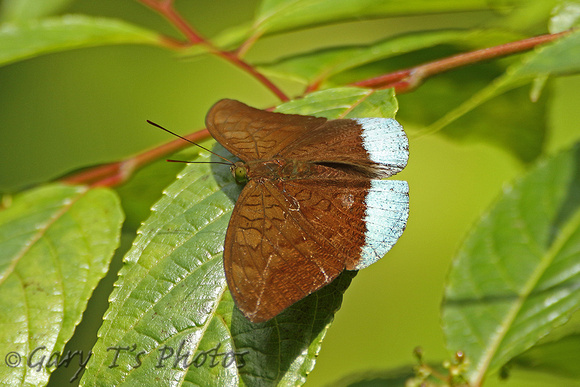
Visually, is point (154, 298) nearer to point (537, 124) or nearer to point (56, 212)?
point (56, 212)

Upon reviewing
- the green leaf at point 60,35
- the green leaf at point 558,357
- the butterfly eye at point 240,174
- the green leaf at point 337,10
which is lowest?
the green leaf at point 558,357

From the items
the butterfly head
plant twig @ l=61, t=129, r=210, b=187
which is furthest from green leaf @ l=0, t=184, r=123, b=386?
the butterfly head

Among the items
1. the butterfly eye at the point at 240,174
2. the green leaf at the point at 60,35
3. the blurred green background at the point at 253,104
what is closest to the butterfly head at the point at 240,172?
the butterfly eye at the point at 240,174

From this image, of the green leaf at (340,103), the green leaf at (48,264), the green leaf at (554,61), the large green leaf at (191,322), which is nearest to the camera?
the green leaf at (554,61)

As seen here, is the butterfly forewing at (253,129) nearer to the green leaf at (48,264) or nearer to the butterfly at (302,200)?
the butterfly at (302,200)

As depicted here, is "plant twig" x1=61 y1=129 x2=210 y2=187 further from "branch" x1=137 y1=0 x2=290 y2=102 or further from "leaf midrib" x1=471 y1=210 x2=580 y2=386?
"leaf midrib" x1=471 y1=210 x2=580 y2=386

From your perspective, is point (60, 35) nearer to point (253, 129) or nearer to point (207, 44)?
point (207, 44)

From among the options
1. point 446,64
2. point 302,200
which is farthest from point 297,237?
point 446,64

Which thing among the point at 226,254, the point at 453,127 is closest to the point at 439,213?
the point at 453,127
